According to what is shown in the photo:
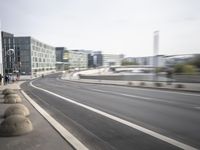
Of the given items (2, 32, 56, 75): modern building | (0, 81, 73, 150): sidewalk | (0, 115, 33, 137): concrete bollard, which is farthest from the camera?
(2, 32, 56, 75): modern building

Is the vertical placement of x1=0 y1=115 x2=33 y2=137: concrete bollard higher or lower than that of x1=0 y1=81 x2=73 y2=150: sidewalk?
higher

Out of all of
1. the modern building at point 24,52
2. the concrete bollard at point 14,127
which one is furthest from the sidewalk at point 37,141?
the modern building at point 24,52

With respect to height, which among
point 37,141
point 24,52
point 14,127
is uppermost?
point 24,52

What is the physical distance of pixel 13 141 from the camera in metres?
7.44

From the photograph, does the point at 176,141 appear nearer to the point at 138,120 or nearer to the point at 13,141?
the point at 138,120

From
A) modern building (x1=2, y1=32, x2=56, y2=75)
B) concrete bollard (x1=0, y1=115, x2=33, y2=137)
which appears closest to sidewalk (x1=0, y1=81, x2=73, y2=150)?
concrete bollard (x1=0, y1=115, x2=33, y2=137)

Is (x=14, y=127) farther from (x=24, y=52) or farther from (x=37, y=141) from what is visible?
(x=24, y=52)

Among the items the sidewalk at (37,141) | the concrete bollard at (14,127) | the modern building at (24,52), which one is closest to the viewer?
the sidewalk at (37,141)

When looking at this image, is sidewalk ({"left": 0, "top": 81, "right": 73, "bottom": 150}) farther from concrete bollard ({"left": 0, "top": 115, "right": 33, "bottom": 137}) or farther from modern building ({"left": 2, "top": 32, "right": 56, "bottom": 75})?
modern building ({"left": 2, "top": 32, "right": 56, "bottom": 75})

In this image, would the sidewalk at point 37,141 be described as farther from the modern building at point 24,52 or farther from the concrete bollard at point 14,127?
the modern building at point 24,52

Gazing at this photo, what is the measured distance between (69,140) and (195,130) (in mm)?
3942

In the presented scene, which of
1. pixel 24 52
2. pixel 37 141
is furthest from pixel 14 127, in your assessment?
pixel 24 52

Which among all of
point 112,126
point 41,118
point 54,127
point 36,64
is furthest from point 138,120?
point 36,64

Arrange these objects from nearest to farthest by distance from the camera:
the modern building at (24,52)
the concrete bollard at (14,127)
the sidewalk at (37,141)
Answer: the sidewalk at (37,141), the concrete bollard at (14,127), the modern building at (24,52)
